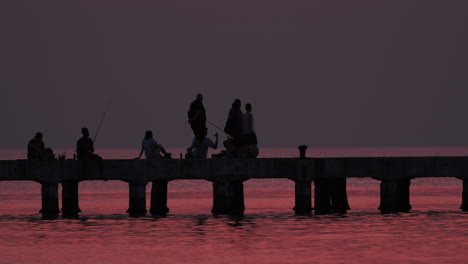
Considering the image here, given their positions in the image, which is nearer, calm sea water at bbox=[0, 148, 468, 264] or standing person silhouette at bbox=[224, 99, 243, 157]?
calm sea water at bbox=[0, 148, 468, 264]

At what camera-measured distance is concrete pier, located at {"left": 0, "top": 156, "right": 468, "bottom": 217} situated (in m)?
43.0

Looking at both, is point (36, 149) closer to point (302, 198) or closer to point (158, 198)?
point (158, 198)

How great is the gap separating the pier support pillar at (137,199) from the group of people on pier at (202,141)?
3.61ft

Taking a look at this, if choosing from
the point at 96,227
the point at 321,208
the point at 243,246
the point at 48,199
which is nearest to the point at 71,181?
the point at 48,199

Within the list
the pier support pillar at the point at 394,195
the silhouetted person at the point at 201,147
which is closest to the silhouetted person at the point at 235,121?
the silhouetted person at the point at 201,147

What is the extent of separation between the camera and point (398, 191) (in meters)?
44.4

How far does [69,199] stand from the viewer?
45.0 meters

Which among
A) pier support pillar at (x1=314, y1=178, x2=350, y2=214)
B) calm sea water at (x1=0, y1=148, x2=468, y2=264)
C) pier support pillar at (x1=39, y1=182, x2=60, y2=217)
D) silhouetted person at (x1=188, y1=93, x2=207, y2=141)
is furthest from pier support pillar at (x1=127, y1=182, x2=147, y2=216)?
pier support pillar at (x1=314, y1=178, x2=350, y2=214)

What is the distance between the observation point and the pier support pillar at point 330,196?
150ft

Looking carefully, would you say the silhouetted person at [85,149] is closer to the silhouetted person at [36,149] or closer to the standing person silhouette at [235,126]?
the silhouetted person at [36,149]

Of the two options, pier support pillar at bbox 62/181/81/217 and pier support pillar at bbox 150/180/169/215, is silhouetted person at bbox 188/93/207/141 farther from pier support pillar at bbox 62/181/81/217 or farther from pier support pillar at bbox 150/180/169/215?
pier support pillar at bbox 62/181/81/217

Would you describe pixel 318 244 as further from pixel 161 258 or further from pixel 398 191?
pixel 398 191

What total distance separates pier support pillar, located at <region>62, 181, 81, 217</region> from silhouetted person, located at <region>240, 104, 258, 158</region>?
5892 millimetres

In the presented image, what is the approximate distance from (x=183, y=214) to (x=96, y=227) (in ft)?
25.2
